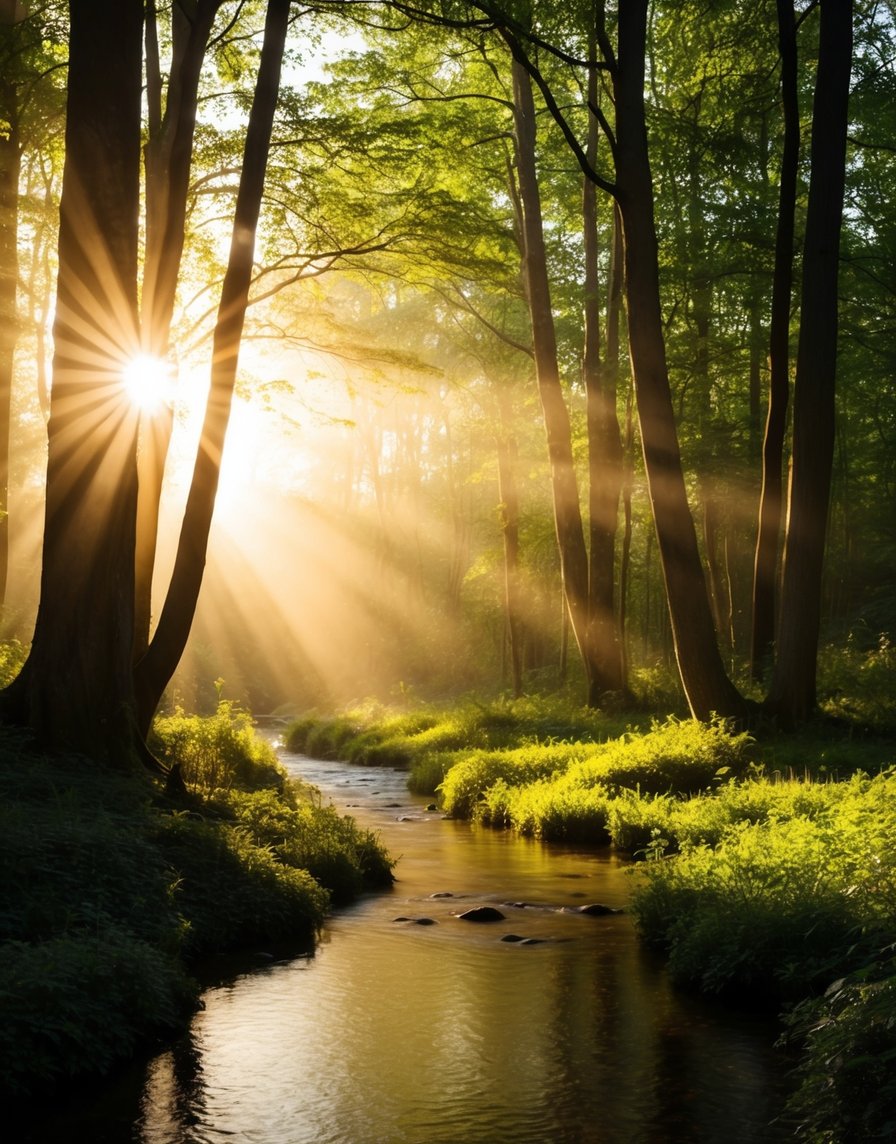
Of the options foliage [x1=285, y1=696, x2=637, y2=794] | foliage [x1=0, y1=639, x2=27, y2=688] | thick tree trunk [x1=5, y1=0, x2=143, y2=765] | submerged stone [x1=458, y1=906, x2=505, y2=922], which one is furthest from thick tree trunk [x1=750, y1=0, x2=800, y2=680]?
foliage [x1=0, y1=639, x2=27, y2=688]

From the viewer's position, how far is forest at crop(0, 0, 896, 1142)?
780 cm

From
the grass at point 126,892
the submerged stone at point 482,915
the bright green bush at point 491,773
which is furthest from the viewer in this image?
the bright green bush at point 491,773

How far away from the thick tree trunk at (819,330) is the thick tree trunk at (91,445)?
9135mm

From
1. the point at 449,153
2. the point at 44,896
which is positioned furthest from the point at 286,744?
the point at 44,896

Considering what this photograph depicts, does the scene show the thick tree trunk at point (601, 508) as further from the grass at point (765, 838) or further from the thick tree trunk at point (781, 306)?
the thick tree trunk at point (781, 306)

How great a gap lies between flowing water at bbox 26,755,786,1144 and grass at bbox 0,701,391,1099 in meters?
0.36

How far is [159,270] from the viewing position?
1400cm

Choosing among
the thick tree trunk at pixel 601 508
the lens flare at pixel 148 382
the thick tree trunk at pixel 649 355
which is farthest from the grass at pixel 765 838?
the lens flare at pixel 148 382

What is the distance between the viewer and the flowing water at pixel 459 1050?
5.54 meters

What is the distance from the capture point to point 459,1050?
6.63 m

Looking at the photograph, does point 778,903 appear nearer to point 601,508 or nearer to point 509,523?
point 601,508

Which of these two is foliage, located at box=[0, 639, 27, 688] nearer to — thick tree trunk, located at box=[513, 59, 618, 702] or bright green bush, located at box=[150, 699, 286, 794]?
bright green bush, located at box=[150, 699, 286, 794]

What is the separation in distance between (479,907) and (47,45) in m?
13.1

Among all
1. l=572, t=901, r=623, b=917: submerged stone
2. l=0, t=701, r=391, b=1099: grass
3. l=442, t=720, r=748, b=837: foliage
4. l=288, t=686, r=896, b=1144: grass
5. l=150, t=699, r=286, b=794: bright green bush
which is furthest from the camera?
l=442, t=720, r=748, b=837: foliage
